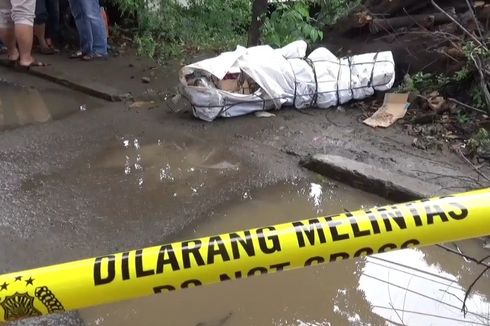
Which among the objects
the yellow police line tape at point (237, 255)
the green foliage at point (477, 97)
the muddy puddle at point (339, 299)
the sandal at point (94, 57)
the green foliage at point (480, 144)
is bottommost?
the sandal at point (94, 57)

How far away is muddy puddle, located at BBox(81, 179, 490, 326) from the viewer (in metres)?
2.50

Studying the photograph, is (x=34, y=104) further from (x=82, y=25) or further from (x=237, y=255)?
(x=237, y=255)

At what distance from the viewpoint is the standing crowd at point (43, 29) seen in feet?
19.3

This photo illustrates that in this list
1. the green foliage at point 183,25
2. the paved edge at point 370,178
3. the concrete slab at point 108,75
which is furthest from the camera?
the green foliage at point 183,25

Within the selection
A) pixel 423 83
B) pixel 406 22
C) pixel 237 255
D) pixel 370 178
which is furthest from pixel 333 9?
pixel 237 255

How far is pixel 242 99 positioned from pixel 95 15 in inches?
107

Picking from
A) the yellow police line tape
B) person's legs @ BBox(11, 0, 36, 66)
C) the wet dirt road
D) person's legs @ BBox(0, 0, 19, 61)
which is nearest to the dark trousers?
person's legs @ BBox(0, 0, 19, 61)

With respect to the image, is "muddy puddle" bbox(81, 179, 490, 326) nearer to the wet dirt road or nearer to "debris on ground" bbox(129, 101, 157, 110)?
the wet dirt road

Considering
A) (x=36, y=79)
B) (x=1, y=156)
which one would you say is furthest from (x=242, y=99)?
(x=36, y=79)

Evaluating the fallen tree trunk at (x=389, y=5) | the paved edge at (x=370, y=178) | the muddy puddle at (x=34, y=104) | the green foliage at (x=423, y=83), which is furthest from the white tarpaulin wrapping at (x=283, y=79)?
the muddy puddle at (x=34, y=104)

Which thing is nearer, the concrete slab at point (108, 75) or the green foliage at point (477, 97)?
the green foliage at point (477, 97)

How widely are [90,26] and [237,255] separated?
19.2ft

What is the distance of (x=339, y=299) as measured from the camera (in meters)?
2.66

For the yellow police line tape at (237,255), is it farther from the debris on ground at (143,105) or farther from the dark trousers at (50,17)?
the dark trousers at (50,17)
